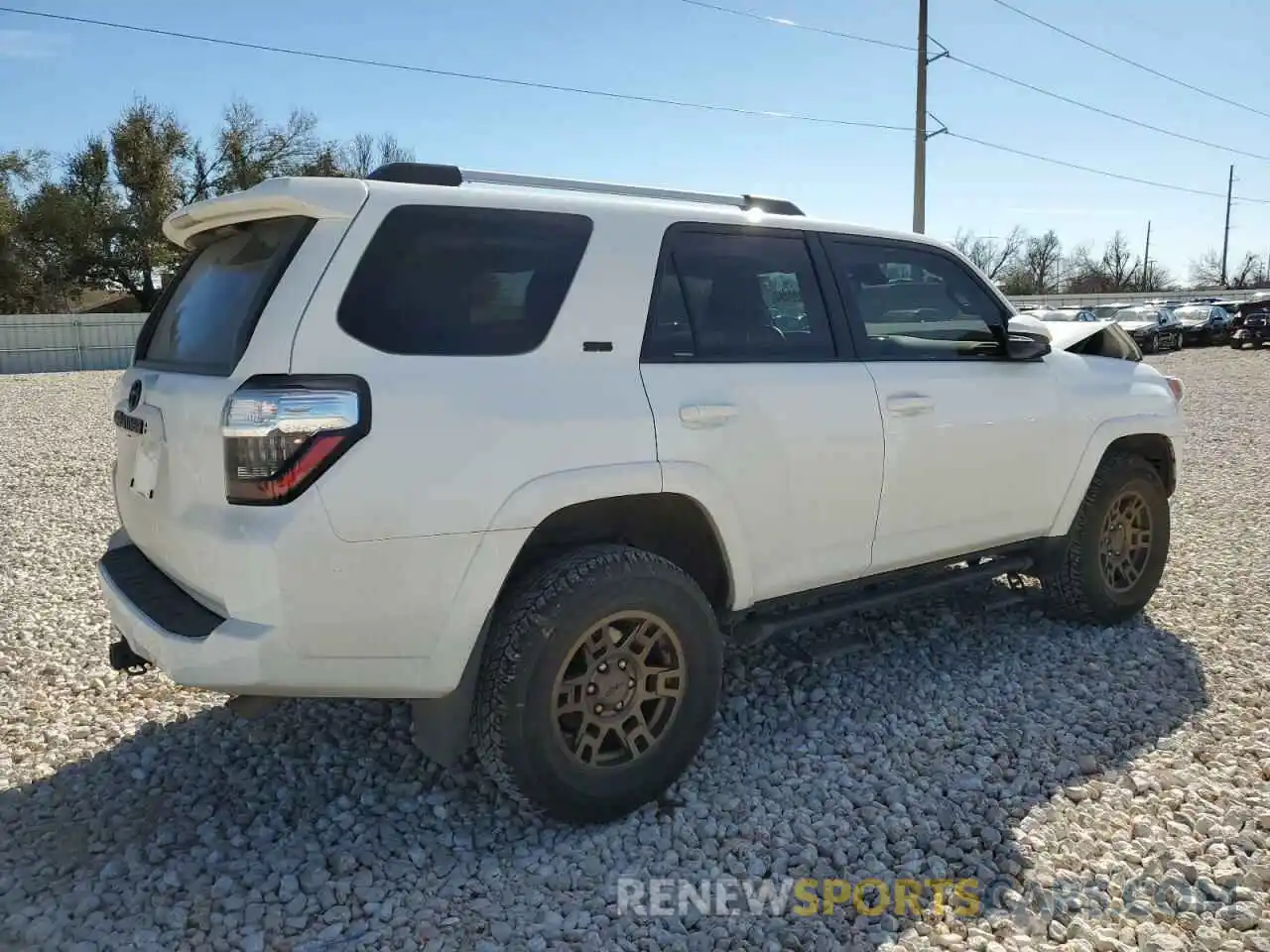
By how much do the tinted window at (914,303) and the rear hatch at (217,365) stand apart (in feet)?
6.49

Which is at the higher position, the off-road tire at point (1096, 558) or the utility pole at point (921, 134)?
the utility pole at point (921, 134)

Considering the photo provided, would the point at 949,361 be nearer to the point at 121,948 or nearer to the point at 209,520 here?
the point at 209,520

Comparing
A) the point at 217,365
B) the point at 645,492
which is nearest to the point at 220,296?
the point at 217,365

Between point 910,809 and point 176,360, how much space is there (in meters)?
2.78

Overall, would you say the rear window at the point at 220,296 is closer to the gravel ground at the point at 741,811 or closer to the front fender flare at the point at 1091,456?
the gravel ground at the point at 741,811

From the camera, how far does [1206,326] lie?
30453 mm

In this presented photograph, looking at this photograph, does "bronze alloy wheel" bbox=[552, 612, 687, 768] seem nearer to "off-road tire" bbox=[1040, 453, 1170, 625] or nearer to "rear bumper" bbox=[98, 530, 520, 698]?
"rear bumper" bbox=[98, 530, 520, 698]

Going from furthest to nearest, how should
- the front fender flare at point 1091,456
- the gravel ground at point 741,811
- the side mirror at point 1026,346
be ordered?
the front fender flare at point 1091,456 → the side mirror at point 1026,346 → the gravel ground at point 741,811

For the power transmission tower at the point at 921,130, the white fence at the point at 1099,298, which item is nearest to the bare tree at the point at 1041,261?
the white fence at the point at 1099,298

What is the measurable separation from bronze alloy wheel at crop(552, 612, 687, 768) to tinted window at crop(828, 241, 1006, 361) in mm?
1434

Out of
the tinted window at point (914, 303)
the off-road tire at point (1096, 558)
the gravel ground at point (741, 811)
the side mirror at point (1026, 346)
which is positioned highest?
the tinted window at point (914, 303)

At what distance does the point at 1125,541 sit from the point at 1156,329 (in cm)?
2794

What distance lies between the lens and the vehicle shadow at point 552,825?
261 cm

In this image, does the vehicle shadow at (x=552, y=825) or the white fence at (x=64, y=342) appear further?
the white fence at (x=64, y=342)
